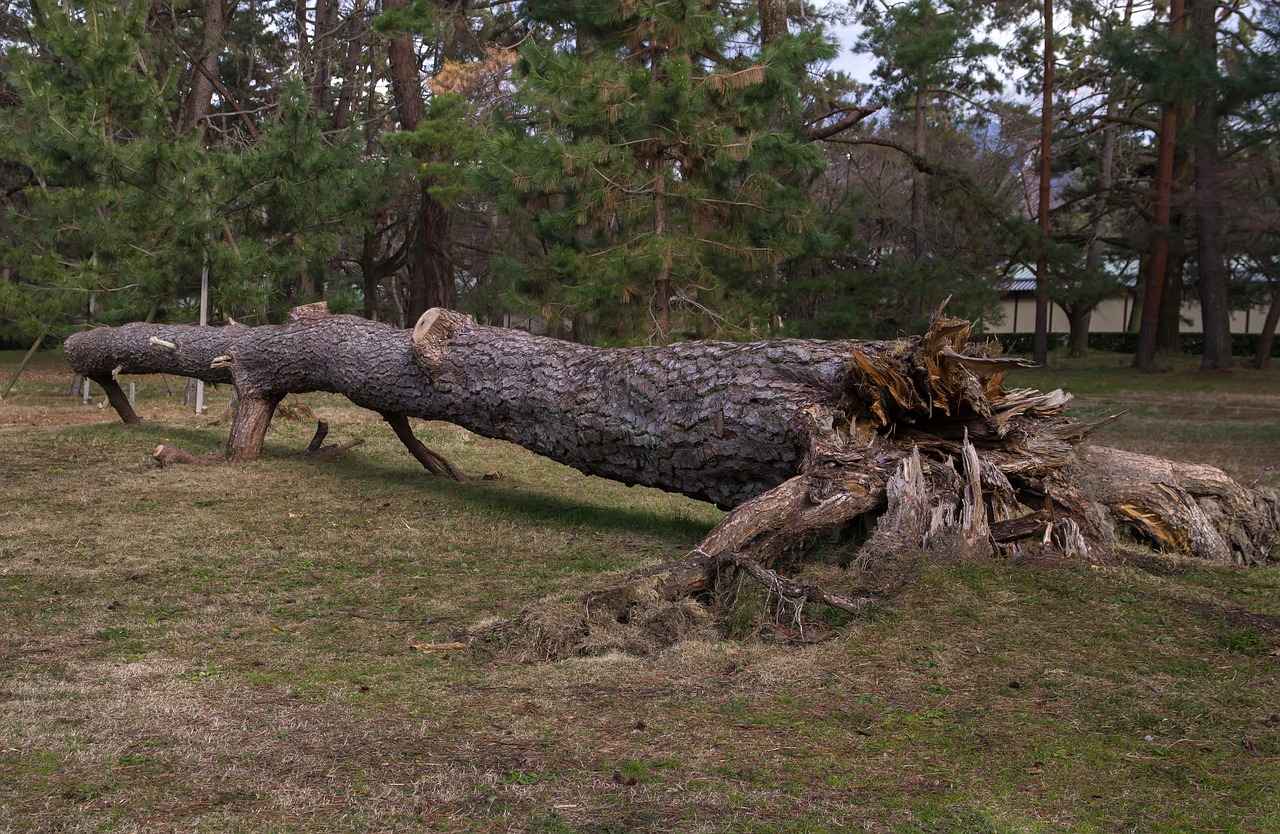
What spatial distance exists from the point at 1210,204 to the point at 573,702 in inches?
618

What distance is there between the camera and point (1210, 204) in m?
16.1

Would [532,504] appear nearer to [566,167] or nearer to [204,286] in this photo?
[566,167]

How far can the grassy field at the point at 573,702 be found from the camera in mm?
2701

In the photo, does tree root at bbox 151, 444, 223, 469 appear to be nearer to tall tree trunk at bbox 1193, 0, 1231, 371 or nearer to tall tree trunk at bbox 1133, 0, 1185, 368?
tall tree trunk at bbox 1193, 0, 1231, 371

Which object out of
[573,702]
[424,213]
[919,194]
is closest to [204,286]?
[424,213]

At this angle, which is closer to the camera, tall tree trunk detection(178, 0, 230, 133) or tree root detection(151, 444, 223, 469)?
tree root detection(151, 444, 223, 469)

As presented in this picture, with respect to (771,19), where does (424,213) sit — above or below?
below

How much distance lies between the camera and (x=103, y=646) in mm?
4203

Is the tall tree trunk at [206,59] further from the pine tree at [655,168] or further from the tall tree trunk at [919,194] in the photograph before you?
the tall tree trunk at [919,194]

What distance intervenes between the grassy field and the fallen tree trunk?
434mm

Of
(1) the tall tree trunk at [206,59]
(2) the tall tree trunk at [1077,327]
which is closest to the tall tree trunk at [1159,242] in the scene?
(2) the tall tree trunk at [1077,327]

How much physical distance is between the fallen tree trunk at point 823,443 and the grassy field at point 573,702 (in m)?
0.43

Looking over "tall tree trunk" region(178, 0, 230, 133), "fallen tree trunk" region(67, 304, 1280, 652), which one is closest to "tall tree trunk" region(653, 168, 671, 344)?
"fallen tree trunk" region(67, 304, 1280, 652)

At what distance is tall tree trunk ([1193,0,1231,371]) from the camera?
12430 millimetres
